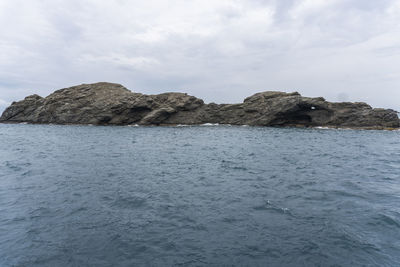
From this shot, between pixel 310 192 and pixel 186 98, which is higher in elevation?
pixel 186 98

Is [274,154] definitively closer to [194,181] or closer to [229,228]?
[194,181]

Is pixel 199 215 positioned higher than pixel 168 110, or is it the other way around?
pixel 168 110

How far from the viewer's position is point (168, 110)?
77875mm

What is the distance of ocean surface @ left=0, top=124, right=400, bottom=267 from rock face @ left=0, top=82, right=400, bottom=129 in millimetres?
52076

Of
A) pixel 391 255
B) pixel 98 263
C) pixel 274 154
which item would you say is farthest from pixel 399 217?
pixel 274 154

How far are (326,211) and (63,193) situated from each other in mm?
13581

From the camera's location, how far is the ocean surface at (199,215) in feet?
25.9

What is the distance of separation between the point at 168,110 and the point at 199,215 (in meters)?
68.5

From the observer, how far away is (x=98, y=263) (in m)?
7.46

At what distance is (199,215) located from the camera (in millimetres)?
10938

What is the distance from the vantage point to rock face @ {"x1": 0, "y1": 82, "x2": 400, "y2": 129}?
68.1 metres

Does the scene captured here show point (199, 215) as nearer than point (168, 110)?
Yes

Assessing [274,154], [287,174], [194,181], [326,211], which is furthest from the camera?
[274,154]

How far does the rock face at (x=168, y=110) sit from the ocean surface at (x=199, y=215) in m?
52.1
